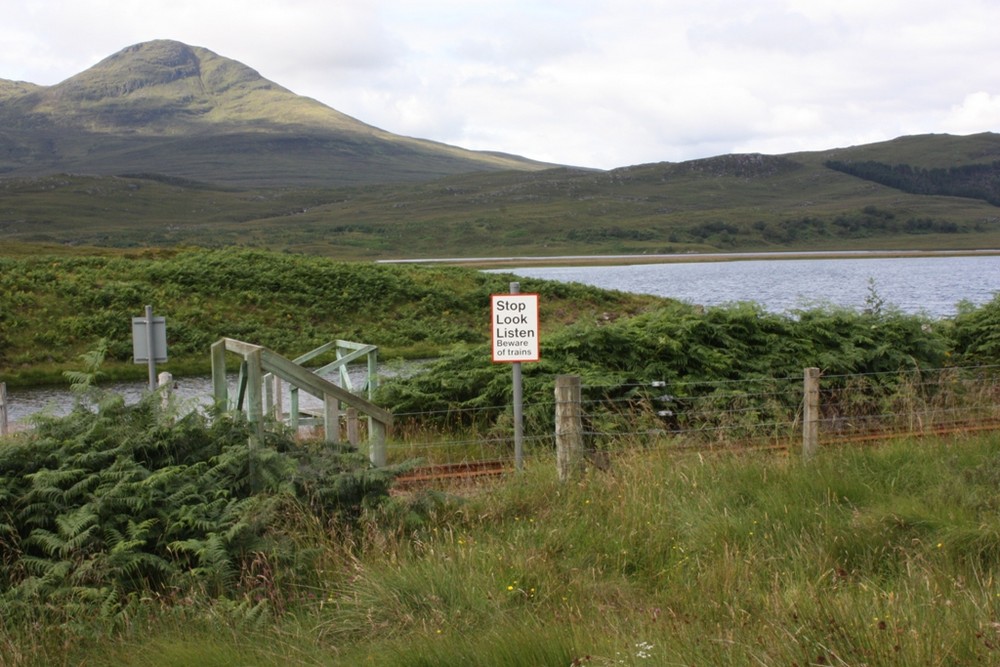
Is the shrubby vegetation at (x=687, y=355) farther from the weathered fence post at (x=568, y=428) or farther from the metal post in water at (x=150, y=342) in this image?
the weathered fence post at (x=568, y=428)

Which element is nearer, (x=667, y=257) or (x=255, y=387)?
(x=255, y=387)

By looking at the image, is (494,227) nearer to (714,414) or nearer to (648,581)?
(714,414)

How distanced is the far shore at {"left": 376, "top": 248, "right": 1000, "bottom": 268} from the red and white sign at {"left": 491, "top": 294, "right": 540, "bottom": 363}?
10169 cm

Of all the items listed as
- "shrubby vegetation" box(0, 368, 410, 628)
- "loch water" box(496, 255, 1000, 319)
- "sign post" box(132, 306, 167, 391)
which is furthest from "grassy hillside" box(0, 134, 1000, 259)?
"shrubby vegetation" box(0, 368, 410, 628)

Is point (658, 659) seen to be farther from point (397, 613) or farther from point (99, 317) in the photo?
point (99, 317)

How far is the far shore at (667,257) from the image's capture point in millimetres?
119081

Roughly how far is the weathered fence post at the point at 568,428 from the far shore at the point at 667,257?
102 metres

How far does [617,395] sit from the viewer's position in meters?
14.0

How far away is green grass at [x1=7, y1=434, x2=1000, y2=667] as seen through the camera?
475cm

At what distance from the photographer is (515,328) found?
1013 centimetres

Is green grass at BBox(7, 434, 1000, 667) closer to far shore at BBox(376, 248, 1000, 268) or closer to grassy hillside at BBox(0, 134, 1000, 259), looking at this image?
far shore at BBox(376, 248, 1000, 268)

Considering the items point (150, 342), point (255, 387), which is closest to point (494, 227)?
point (150, 342)

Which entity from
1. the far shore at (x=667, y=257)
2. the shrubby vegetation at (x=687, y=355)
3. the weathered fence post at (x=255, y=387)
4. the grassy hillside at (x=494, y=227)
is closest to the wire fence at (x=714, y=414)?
the shrubby vegetation at (x=687, y=355)

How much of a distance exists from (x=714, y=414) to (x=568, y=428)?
12.5 ft
